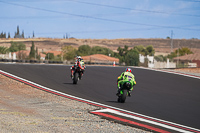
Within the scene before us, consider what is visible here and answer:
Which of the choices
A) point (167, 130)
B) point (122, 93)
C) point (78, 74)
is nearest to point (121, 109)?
point (122, 93)

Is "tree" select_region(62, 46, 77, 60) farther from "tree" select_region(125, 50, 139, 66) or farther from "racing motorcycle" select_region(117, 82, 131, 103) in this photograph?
"racing motorcycle" select_region(117, 82, 131, 103)

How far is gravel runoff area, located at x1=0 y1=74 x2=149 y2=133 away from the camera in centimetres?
881

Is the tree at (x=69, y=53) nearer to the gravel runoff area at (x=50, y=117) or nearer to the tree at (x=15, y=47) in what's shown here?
the tree at (x=15, y=47)

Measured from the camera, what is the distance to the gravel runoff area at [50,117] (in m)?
8.81

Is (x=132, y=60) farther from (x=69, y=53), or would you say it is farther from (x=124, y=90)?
(x=124, y=90)

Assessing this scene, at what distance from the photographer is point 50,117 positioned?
10375 mm

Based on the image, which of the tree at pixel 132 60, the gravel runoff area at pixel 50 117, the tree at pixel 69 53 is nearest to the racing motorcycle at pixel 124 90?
the gravel runoff area at pixel 50 117

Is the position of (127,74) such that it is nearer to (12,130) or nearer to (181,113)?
(181,113)

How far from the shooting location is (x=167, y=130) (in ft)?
31.0

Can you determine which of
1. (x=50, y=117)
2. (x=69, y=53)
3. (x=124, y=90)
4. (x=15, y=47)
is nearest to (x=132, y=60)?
(x=69, y=53)

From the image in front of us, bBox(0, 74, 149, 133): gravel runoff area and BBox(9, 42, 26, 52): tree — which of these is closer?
BBox(0, 74, 149, 133): gravel runoff area

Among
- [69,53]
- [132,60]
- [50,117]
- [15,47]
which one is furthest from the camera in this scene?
[15,47]

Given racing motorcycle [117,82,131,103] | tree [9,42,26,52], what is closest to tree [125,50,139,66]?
racing motorcycle [117,82,131,103]

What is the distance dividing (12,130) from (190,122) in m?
5.60
